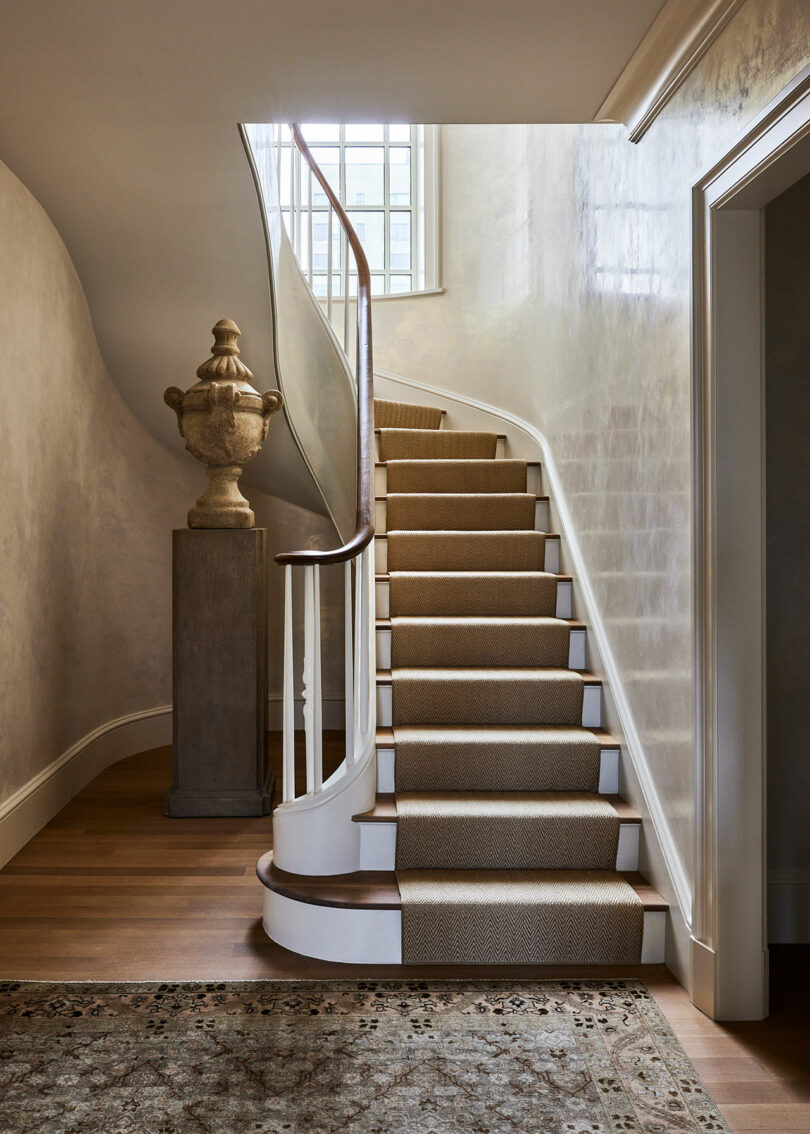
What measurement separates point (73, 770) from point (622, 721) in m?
2.50

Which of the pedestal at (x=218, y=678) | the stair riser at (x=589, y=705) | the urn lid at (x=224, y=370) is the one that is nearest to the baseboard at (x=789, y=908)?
the stair riser at (x=589, y=705)

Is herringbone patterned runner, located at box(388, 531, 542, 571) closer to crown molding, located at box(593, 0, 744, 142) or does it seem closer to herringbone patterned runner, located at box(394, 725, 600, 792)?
herringbone patterned runner, located at box(394, 725, 600, 792)

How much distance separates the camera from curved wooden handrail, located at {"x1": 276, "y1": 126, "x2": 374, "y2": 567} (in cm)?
260

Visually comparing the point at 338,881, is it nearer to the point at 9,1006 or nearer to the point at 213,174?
the point at 9,1006

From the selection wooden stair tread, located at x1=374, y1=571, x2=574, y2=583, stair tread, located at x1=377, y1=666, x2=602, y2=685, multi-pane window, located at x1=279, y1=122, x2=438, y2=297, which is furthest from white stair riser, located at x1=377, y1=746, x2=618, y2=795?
multi-pane window, located at x1=279, y1=122, x2=438, y2=297

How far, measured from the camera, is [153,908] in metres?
2.84

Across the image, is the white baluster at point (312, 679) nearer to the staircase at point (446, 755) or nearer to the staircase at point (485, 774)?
the staircase at point (446, 755)

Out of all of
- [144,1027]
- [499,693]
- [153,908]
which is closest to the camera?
[144,1027]

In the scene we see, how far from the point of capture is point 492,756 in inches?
117

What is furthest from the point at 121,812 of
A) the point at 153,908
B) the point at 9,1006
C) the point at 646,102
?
the point at 646,102

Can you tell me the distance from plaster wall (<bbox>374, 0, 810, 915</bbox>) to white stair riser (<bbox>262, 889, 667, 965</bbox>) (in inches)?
11.3

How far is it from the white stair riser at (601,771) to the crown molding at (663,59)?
6.41ft

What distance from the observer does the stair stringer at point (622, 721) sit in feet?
7.97

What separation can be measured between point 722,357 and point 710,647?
71cm
